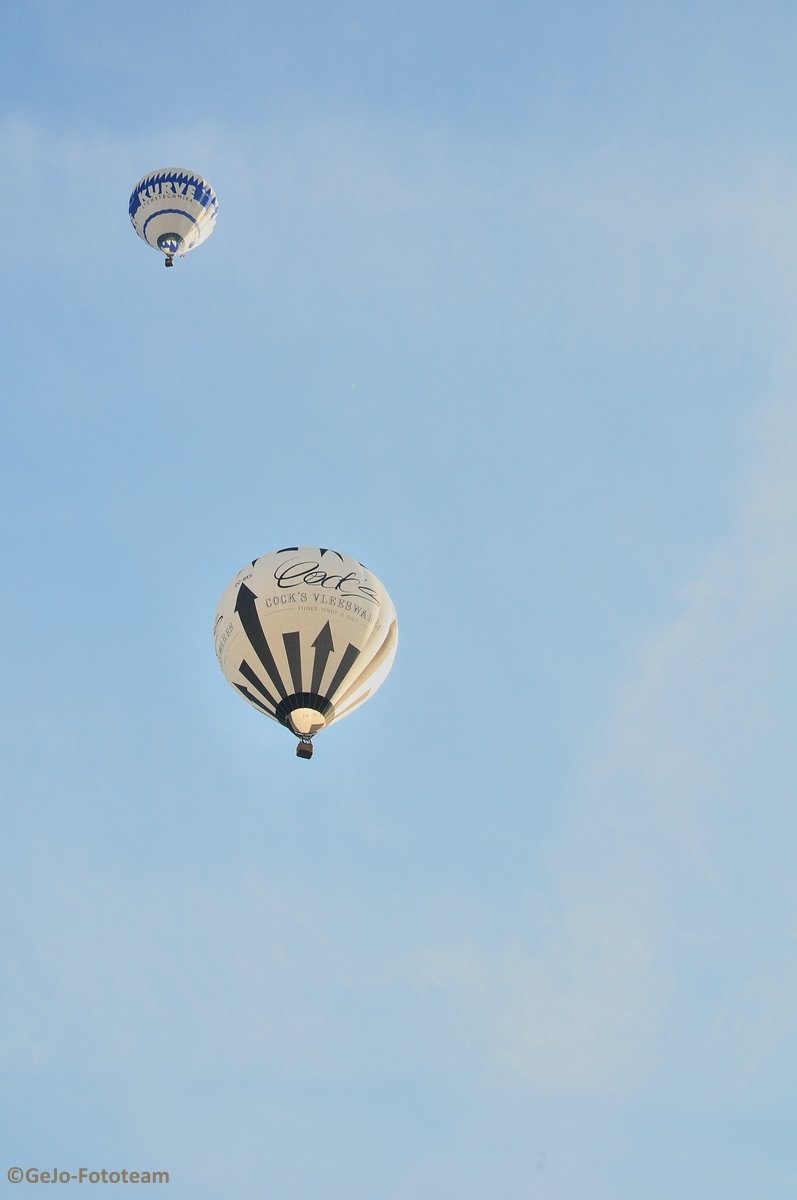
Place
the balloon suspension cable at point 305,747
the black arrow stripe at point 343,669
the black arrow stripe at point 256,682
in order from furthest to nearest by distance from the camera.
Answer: the black arrow stripe at point 256,682
the black arrow stripe at point 343,669
the balloon suspension cable at point 305,747

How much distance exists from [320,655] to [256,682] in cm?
135

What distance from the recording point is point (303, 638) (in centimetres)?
2562

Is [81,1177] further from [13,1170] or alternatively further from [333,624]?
[333,624]

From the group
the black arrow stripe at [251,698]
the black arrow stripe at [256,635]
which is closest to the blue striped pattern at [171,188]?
the black arrow stripe at [256,635]

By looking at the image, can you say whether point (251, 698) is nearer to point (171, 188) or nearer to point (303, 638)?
point (303, 638)

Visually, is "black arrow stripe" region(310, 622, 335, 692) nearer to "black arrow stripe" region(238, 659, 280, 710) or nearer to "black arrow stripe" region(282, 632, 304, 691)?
"black arrow stripe" region(282, 632, 304, 691)

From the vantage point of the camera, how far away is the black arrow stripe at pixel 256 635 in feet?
A: 84.4

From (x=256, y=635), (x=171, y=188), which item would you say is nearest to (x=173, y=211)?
(x=171, y=188)

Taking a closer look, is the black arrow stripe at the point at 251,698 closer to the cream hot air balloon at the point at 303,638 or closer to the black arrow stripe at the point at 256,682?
the cream hot air balloon at the point at 303,638

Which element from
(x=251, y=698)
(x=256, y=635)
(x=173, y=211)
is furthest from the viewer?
(x=173, y=211)

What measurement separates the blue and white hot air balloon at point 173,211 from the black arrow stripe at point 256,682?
63.5ft

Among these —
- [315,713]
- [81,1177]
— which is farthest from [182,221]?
[81,1177]

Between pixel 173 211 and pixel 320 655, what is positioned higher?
pixel 173 211

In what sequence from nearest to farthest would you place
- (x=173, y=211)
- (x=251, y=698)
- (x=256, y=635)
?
(x=256, y=635) → (x=251, y=698) → (x=173, y=211)
